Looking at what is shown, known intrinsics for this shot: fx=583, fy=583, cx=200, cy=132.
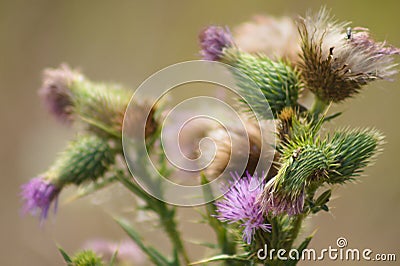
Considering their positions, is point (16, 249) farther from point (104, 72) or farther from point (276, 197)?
point (276, 197)

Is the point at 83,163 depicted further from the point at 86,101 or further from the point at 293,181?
the point at 293,181

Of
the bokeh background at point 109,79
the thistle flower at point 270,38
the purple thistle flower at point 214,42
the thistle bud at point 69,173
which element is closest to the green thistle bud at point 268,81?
the purple thistle flower at point 214,42

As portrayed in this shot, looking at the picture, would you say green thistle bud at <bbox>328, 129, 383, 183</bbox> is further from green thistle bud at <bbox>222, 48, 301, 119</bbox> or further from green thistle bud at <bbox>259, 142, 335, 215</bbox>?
green thistle bud at <bbox>222, 48, 301, 119</bbox>

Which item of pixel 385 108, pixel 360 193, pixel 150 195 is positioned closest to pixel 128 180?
pixel 150 195

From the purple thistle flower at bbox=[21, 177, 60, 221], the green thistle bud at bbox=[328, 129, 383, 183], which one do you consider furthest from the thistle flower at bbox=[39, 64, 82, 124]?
the green thistle bud at bbox=[328, 129, 383, 183]

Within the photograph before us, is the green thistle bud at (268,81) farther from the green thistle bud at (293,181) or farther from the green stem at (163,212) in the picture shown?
the green stem at (163,212)

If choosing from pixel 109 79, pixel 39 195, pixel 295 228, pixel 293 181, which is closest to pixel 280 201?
pixel 293 181
